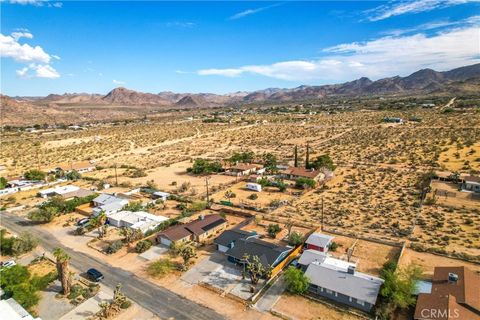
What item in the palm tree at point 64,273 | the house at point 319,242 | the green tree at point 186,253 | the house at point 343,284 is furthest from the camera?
the house at point 319,242

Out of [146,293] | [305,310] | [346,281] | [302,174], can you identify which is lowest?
[146,293]

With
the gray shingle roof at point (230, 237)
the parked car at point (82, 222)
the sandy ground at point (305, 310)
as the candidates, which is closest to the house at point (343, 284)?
the sandy ground at point (305, 310)

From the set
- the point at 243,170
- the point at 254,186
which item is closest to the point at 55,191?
the point at 243,170

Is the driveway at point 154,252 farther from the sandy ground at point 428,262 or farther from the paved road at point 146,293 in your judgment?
the sandy ground at point 428,262

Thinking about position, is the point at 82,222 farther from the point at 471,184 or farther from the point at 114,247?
the point at 471,184

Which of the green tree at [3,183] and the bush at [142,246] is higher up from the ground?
the green tree at [3,183]

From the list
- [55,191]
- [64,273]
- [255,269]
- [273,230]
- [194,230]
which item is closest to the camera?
[64,273]
